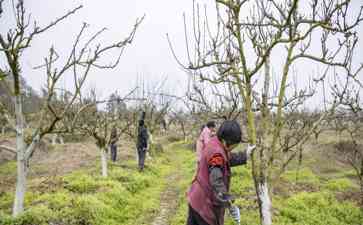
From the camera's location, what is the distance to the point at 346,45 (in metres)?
4.31

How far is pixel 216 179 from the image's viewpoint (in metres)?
3.20

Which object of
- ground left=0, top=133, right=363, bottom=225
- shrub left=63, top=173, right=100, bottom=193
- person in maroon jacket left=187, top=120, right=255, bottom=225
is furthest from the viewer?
shrub left=63, top=173, right=100, bottom=193

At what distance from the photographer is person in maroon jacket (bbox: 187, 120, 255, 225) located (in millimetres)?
3217

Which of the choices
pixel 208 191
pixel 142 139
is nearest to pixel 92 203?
pixel 208 191

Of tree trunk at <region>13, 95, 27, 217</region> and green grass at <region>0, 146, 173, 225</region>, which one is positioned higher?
tree trunk at <region>13, 95, 27, 217</region>

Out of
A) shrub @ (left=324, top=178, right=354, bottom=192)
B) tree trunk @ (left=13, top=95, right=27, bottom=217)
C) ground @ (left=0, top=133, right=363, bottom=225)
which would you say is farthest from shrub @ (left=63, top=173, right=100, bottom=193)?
Answer: shrub @ (left=324, top=178, right=354, bottom=192)

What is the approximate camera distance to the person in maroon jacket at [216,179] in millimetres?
3217

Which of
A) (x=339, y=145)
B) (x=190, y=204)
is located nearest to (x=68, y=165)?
(x=190, y=204)

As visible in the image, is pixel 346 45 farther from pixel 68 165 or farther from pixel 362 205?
pixel 68 165

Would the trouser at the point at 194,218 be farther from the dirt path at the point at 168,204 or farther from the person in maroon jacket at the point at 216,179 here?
the dirt path at the point at 168,204

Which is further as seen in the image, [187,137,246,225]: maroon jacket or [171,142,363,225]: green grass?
[171,142,363,225]: green grass

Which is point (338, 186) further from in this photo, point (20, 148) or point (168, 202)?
point (20, 148)

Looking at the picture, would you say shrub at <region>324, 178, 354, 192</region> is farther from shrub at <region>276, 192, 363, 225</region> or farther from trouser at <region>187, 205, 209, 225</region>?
trouser at <region>187, 205, 209, 225</region>

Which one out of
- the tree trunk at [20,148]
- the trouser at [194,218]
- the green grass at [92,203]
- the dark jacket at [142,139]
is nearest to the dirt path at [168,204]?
the green grass at [92,203]
